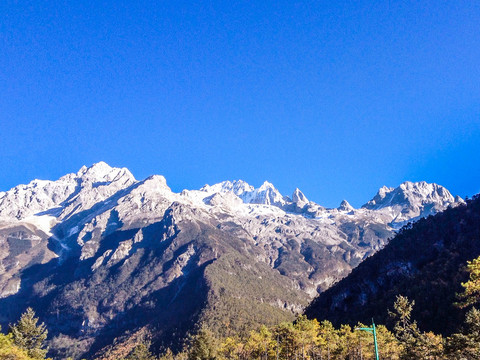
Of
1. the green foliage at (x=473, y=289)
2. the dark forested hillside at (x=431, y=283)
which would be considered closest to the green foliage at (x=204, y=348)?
the dark forested hillside at (x=431, y=283)

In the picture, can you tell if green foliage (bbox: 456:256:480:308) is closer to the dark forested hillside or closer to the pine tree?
the pine tree

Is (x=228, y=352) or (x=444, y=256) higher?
(x=444, y=256)

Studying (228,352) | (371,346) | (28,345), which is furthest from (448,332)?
(28,345)

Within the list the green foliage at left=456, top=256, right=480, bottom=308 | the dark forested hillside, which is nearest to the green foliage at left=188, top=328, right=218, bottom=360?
the dark forested hillside

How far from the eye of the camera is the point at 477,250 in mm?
163250

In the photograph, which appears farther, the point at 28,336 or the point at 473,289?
the point at 28,336

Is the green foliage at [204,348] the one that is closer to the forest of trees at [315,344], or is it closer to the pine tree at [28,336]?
the forest of trees at [315,344]

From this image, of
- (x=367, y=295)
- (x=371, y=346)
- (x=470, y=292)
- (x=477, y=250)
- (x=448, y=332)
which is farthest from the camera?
(x=367, y=295)

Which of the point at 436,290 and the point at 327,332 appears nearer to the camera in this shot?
the point at 327,332

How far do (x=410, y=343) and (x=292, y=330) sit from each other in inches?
1085

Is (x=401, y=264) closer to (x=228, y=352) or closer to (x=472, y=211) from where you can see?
(x=472, y=211)

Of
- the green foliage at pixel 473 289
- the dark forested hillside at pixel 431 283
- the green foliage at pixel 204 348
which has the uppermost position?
the dark forested hillside at pixel 431 283

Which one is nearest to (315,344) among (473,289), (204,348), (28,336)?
(204,348)

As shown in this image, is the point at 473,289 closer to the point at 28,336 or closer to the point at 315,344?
the point at 315,344
